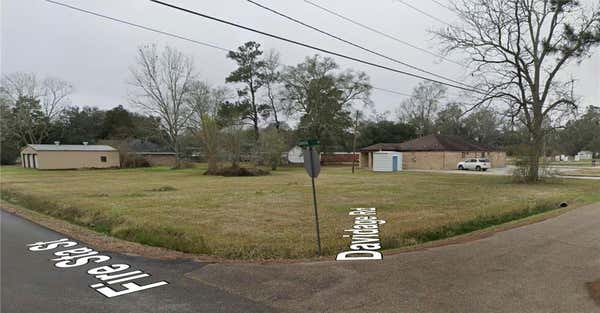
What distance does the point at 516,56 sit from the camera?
19.0 metres

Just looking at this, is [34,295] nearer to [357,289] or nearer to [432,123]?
[357,289]

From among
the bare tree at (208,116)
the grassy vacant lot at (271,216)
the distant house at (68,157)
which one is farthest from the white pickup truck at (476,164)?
the distant house at (68,157)

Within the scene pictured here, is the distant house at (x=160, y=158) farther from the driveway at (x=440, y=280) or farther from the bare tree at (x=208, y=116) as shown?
the driveway at (x=440, y=280)

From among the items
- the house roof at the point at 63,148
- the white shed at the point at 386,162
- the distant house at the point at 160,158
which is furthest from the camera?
the distant house at the point at 160,158

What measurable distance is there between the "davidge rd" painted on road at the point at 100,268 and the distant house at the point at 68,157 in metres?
40.5

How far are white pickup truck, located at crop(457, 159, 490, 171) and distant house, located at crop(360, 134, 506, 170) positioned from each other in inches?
63.5

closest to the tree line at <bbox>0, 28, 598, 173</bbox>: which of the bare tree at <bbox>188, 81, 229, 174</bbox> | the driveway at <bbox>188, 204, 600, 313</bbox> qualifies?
the bare tree at <bbox>188, 81, 229, 174</bbox>

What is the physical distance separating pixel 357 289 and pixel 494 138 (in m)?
68.0

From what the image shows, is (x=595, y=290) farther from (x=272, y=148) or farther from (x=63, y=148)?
(x=63, y=148)

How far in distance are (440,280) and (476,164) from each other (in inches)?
1359

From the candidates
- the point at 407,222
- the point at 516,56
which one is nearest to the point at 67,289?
the point at 407,222

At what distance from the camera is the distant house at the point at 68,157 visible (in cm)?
3944

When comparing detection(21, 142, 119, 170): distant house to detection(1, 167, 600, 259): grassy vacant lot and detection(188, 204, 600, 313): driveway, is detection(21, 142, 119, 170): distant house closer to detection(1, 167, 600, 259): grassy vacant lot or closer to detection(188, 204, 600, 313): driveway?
detection(1, 167, 600, 259): grassy vacant lot

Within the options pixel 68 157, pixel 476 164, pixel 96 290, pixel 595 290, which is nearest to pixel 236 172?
pixel 476 164
